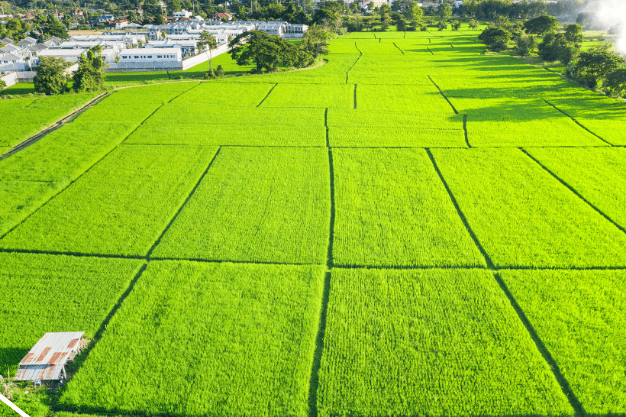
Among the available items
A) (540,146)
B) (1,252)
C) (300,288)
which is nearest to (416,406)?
(300,288)

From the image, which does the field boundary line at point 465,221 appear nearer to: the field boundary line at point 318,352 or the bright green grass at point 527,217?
the bright green grass at point 527,217

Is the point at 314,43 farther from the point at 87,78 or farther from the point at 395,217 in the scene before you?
the point at 395,217

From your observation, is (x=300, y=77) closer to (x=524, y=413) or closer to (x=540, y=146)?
(x=540, y=146)

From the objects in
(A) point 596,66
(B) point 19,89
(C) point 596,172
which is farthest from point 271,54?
(C) point 596,172

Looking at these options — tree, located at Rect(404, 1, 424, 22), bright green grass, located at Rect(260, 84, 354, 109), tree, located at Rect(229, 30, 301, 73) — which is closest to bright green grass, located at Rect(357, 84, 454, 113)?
bright green grass, located at Rect(260, 84, 354, 109)

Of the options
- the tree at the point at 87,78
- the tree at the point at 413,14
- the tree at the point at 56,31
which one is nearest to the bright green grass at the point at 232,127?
the tree at the point at 87,78
